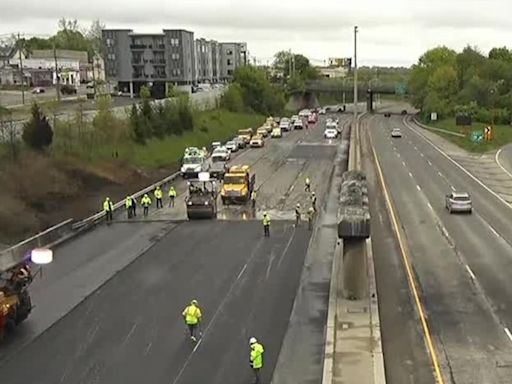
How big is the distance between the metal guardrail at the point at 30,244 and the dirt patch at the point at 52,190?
151 cm

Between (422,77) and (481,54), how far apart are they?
1414 cm

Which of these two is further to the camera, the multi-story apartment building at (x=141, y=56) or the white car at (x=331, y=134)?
the multi-story apartment building at (x=141, y=56)

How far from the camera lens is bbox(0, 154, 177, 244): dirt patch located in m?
38.2

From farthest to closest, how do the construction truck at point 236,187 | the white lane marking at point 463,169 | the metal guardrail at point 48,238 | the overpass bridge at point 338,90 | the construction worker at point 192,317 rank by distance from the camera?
the overpass bridge at point 338,90, the white lane marking at point 463,169, the construction truck at point 236,187, the metal guardrail at point 48,238, the construction worker at point 192,317

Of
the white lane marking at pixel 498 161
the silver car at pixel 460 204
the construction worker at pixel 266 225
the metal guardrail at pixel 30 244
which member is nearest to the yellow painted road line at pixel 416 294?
the silver car at pixel 460 204

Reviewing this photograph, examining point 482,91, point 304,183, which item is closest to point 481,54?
point 482,91

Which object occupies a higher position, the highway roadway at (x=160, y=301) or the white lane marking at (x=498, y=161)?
the highway roadway at (x=160, y=301)

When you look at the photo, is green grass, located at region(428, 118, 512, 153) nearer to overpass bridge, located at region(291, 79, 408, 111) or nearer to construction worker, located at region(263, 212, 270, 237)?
overpass bridge, located at region(291, 79, 408, 111)

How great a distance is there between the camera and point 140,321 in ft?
75.8

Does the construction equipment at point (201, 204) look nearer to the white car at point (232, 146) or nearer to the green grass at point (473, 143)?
the white car at point (232, 146)

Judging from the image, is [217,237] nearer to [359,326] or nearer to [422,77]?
[359,326]

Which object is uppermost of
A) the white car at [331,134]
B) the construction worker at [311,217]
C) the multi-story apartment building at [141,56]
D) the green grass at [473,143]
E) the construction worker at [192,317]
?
the multi-story apartment building at [141,56]

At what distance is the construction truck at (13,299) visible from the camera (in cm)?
2152

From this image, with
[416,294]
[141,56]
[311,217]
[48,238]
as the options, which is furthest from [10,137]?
[141,56]
